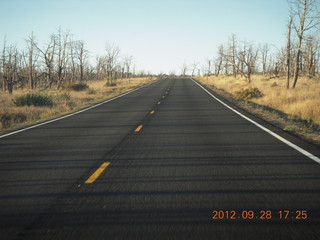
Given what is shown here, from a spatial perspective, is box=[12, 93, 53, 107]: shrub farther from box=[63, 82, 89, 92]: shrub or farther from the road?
box=[63, 82, 89, 92]: shrub

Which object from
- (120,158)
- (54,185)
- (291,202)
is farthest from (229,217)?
(120,158)

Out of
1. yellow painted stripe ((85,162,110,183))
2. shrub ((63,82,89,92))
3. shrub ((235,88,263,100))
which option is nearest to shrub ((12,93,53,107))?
shrub ((235,88,263,100))

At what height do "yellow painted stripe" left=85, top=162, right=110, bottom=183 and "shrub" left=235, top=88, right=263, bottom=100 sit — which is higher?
"shrub" left=235, top=88, right=263, bottom=100

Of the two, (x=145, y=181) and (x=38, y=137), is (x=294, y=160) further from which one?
(x=38, y=137)

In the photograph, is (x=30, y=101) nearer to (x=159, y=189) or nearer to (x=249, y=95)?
(x=249, y=95)

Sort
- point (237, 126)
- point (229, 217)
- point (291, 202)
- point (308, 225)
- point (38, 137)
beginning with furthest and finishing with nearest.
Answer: point (237, 126) < point (38, 137) < point (291, 202) < point (229, 217) < point (308, 225)

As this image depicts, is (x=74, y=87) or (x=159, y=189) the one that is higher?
(x=74, y=87)

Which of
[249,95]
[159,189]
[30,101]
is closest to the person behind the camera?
[159,189]

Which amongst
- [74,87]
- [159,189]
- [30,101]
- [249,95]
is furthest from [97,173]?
[74,87]

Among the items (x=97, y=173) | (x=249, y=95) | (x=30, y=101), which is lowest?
(x=97, y=173)

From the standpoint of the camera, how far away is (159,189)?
172 inches

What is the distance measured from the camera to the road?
320 centimetres

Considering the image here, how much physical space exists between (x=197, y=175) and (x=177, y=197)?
3.34 feet

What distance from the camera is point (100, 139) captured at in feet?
27.3
